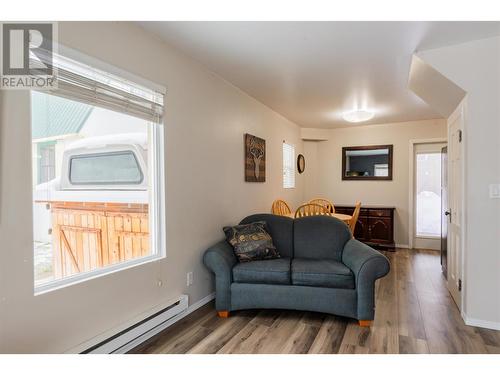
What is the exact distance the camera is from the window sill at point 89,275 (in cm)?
171

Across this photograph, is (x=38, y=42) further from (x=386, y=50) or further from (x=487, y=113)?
(x=487, y=113)

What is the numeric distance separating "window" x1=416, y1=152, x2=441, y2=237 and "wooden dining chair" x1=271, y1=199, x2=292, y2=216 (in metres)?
2.60

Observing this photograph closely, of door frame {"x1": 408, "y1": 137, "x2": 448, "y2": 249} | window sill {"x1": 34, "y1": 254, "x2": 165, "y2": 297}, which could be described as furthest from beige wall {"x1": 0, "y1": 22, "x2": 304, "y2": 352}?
door frame {"x1": 408, "y1": 137, "x2": 448, "y2": 249}

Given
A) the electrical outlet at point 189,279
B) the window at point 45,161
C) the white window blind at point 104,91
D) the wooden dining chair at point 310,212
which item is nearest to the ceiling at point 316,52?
the white window blind at point 104,91

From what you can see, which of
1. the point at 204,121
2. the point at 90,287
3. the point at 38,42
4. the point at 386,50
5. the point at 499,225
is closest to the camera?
the point at 38,42

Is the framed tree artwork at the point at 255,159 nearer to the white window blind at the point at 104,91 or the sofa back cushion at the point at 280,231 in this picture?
the sofa back cushion at the point at 280,231

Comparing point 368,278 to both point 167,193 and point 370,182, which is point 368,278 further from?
point 370,182

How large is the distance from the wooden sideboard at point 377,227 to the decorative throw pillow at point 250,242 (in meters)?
2.99

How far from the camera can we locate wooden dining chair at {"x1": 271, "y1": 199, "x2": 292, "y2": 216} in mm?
4728

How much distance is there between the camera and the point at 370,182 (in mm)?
5984

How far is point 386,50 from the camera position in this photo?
2.67 meters

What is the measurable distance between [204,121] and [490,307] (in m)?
3.07

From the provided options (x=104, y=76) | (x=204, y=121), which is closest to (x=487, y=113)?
(x=204, y=121)

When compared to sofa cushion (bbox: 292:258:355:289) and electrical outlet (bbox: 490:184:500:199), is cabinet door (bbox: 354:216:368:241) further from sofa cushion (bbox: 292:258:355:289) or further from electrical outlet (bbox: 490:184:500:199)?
electrical outlet (bbox: 490:184:500:199)
